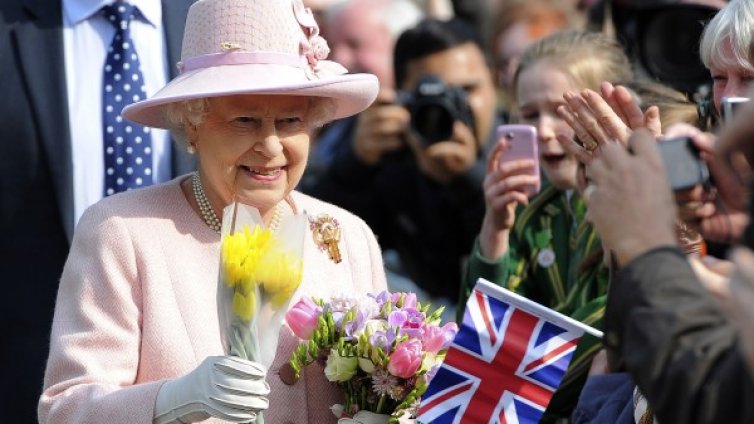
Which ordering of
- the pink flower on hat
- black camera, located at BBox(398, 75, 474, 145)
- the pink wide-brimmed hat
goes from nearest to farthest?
the pink wide-brimmed hat, the pink flower on hat, black camera, located at BBox(398, 75, 474, 145)

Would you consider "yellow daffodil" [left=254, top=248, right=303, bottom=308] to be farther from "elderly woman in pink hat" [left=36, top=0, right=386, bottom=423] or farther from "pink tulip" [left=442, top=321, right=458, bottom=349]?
"pink tulip" [left=442, top=321, right=458, bottom=349]

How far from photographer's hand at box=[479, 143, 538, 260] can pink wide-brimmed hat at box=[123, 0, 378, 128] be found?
1002 mm

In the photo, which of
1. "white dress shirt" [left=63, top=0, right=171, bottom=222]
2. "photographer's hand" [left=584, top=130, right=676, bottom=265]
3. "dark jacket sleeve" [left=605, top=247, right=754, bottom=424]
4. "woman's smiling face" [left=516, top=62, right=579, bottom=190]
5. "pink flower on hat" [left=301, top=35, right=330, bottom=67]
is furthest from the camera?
"woman's smiling face" [left=516, top=62, right=579, bottom=190]

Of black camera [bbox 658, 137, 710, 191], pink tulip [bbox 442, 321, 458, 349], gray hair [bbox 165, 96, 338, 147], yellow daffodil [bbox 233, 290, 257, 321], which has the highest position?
black camera [bbox 658, 137, 710, 191]

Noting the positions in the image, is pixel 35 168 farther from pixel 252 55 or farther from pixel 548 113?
pixel 548 113

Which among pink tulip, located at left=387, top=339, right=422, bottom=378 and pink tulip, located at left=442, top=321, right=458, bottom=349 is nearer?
pink tulip, located at left=387, top=339, right=422, bottom=378

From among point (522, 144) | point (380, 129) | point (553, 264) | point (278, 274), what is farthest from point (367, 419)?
point (380, 129)

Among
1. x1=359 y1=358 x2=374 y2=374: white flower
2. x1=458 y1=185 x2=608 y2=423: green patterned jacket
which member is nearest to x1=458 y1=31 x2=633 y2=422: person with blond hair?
x1=458 y1=185 x2=608 y2=423: green patterned jacket

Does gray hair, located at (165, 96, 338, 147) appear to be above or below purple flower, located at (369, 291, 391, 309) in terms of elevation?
above

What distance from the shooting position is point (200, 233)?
3.62 meters

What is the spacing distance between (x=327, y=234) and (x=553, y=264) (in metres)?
1.08

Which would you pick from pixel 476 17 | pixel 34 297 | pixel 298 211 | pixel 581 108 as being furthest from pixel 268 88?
pixel 476 17

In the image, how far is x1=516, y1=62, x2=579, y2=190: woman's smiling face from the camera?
470 cm

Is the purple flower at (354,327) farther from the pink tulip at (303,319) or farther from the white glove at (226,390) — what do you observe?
the white glove at (226,390)
